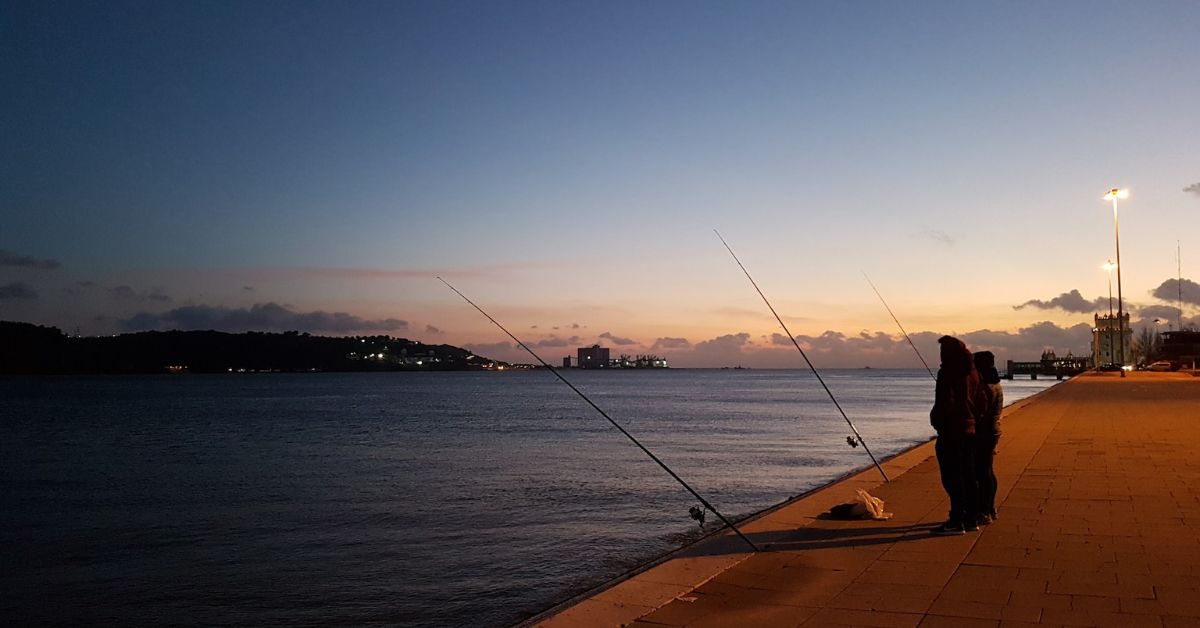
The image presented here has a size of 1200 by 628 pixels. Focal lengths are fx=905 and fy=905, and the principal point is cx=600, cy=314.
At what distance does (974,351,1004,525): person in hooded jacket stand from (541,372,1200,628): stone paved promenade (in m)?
0.25

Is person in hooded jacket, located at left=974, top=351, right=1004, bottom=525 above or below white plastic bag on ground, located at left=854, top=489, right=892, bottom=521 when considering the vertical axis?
above

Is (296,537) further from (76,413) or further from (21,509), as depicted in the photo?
(76,413)

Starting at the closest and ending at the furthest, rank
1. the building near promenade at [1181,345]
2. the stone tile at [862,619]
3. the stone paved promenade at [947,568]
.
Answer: the stone tile at [862,619] < the stone paved promenade at [947,568] < the building near promenade at [1181,345]

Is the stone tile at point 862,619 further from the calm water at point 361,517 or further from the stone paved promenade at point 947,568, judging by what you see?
the calm water at point 361,517

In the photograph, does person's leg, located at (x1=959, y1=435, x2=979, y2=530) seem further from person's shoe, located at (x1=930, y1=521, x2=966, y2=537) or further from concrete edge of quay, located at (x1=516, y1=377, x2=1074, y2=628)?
concrete edge of quay, located at (x1=516, y1=377, x2=1074, y2=628)

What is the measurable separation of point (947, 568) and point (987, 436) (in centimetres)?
190

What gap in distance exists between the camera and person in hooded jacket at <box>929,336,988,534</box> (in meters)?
7.11

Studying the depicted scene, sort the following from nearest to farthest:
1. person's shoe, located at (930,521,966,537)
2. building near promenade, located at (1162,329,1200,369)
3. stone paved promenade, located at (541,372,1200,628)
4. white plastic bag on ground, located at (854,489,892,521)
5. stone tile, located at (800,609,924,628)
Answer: stone tile, located at (800,609,924,628) → stone paved promenade, located at (541,372,1200,628) → person's shoe, located at (930,521,966,537) → white plastic bag on ground, located at (854,489,892,521) → building near promenade, located at (1162,329,1200,369)

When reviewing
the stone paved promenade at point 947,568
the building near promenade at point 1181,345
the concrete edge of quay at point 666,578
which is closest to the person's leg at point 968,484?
the stone paved promenade at point 947,568

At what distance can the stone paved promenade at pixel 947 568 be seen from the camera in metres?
4.97

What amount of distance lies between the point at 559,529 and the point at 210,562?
4.34m

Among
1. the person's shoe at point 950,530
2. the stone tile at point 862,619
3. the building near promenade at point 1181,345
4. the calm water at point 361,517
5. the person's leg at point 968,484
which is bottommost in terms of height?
the calm water at point 361,517

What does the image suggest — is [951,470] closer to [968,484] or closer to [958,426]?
[968,484]

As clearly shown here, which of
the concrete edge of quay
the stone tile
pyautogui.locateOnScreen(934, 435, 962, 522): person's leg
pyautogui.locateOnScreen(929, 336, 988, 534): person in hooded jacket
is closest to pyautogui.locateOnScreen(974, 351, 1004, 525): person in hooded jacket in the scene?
pyautogui.locateOnScreen(929, 336, 988, 534): person in hooded jacket
